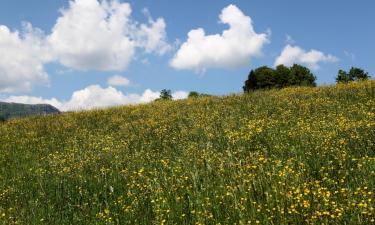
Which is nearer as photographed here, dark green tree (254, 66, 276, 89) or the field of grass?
the field of grass

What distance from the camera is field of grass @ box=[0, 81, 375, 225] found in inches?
253

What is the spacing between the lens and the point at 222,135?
12.1 m

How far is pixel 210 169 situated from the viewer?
8359 mm

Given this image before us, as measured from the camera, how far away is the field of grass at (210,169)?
6418mm

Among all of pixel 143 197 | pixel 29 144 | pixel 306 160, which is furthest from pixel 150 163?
pixel 29 144

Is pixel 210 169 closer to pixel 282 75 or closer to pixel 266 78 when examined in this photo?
pixel 266 78

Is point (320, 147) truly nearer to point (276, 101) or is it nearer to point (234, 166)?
point (234, 166)

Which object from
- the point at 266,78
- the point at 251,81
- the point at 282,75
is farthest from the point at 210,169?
the point at 251,81

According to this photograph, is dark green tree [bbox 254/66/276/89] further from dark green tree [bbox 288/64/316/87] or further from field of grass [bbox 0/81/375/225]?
field of grass [bbox 0/81/375/225]

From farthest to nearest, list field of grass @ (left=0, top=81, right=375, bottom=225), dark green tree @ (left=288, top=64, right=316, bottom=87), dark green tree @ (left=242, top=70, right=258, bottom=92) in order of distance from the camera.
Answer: dark green tree @ (left=242, top=70, right=258, bottom=92) < dark green tree @ (left=288, top=64, right=316, bottom=87) < field of grass @ (left=0, top=81, right=375, bottom=225)

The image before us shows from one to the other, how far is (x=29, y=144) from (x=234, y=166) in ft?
38.5

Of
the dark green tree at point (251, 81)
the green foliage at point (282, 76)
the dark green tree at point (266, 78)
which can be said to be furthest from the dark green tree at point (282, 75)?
the dark green tree at point (251, 81)

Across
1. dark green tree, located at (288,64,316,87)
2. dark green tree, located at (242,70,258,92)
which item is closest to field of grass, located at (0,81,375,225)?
dark green tree, located at (288,64,316,87)

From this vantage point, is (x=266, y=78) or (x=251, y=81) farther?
(x=251, y=81)
